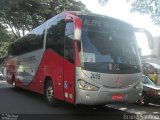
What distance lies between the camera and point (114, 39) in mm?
11195

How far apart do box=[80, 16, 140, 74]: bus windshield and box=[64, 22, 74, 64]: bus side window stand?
1.44 ft

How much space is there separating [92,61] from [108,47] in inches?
31.8

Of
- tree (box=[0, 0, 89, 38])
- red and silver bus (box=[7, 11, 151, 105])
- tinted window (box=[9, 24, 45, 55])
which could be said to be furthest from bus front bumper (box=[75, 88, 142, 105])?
tree (box=[0, 0, 89, 38])

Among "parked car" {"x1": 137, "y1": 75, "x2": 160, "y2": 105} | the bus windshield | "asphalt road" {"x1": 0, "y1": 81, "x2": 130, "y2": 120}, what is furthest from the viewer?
"parked car" {"x1": 137, "y1": 75, "x2": 160, "y2": 105}

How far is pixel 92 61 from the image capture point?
10.6 meters

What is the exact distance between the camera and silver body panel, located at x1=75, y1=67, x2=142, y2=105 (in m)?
10.4

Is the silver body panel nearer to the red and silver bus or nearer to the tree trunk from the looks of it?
the red and silver bus

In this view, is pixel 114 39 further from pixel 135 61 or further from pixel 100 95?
pixel 100 95

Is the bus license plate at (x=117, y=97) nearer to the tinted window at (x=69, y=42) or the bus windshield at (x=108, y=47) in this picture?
the bus windshield at (x=108, y=47)

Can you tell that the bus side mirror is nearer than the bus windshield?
No

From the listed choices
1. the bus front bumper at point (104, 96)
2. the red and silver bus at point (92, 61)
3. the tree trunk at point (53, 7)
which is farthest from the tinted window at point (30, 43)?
the tree trunk at point (53, 7)

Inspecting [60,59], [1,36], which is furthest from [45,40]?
[1,36]

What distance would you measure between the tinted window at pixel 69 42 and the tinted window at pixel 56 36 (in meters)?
0.39

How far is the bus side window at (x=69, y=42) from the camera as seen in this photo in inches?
432
